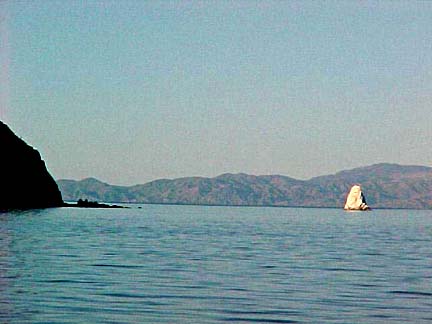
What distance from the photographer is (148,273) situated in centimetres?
3916

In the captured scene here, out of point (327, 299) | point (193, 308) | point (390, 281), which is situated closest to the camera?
point (193, 308)

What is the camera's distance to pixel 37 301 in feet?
91.7

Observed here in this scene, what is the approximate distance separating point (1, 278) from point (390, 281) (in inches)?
712

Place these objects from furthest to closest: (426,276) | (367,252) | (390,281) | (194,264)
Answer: (367,252)
(194,264)
(426,276)
(390,281)

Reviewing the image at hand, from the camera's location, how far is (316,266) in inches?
1811

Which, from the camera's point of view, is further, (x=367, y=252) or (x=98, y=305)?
(x=367, y=252)

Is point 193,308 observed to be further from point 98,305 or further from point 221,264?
point 221,264

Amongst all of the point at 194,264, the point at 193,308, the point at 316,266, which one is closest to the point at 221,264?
the point at 194,264

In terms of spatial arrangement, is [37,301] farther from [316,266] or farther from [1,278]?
[316,266]

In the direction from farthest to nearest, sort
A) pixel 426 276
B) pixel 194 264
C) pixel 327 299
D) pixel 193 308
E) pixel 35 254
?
pixel 35 254 → pixel 194 264 → pixel 426 276 → pixel 327 299 → pixel 193 308

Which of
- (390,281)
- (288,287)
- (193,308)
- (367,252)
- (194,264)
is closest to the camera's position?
(193,308)

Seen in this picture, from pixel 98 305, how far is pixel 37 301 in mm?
2221

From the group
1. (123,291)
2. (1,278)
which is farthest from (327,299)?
(1,278)

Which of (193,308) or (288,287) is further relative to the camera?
(288,287)
